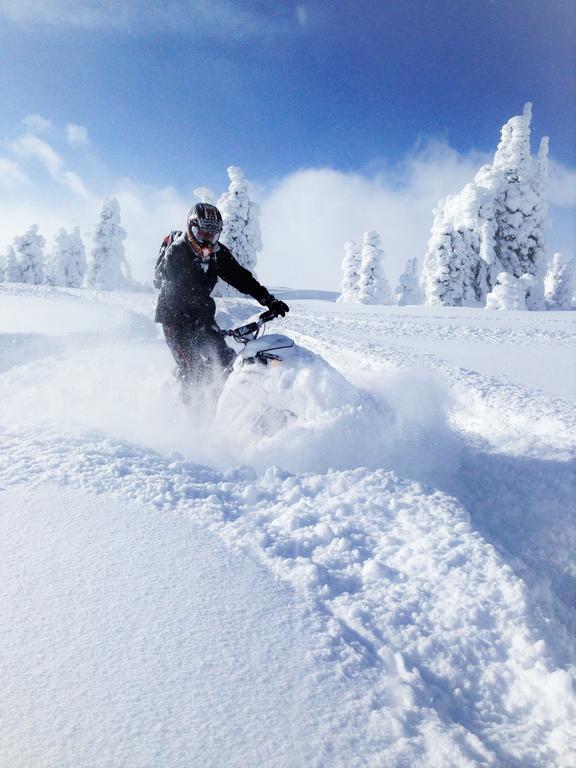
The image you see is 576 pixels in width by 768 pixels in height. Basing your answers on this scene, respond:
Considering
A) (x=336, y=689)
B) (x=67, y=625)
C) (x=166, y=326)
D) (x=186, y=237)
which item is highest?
(x=186, y=237)

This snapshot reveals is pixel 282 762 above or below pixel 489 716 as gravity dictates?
above

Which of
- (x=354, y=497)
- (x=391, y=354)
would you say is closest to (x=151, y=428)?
(x=354, y=497)

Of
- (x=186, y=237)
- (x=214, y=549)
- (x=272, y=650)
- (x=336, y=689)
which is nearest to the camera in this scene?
(x=336, y=689)

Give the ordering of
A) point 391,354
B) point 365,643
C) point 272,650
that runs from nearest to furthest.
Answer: point 272,650, point 365,643, point 391,354

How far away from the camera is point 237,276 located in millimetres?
5938

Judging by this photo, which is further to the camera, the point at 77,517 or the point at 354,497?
the point at 354,497

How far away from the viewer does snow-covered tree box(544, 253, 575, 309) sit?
146 ft

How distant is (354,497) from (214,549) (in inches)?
47.9

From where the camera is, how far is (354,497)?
3.52 metres

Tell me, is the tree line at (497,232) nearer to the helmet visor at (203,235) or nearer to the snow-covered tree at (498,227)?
the snow-covered tree at (498,227)

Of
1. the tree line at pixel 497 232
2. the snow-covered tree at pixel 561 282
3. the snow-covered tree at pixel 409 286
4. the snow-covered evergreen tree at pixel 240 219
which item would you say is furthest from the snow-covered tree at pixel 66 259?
the snow-covered tree at pixel 561 282

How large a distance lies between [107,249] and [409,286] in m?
28.4

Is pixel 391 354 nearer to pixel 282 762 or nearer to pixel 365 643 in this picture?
pixel 365 643

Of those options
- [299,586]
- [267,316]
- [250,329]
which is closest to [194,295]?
[250,329]
